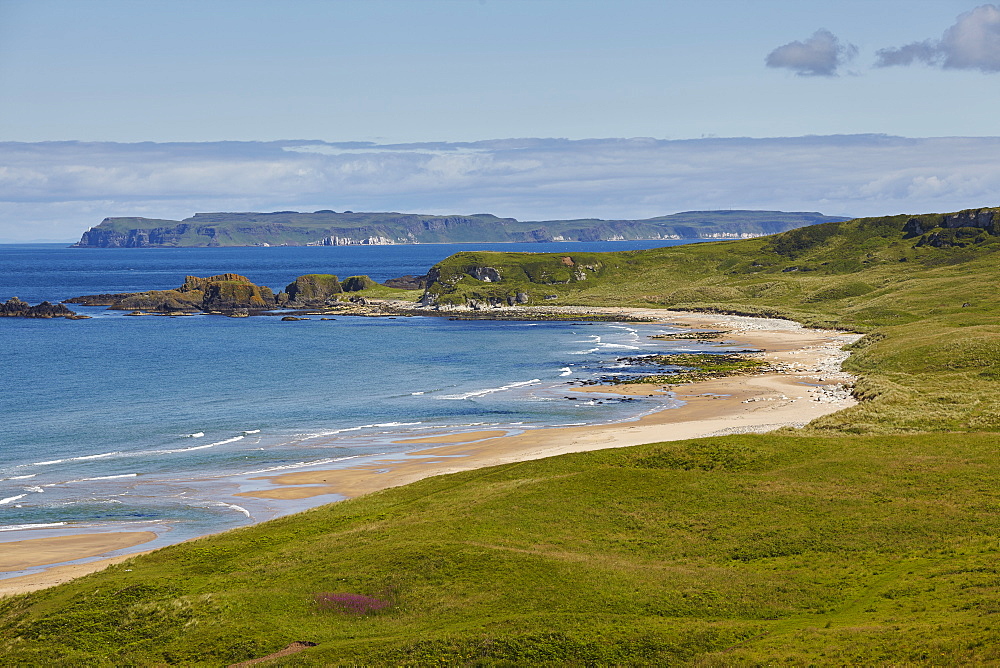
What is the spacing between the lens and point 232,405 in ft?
314

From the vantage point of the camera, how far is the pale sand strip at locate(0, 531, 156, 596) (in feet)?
139

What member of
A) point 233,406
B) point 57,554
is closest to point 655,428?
point 233,406

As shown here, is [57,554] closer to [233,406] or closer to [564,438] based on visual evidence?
[564,438]

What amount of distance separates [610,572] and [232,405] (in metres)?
68.9

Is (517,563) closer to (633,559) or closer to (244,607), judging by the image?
(633,559)

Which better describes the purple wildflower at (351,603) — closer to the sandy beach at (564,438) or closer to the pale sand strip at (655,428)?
the sandy beach at (564,438)

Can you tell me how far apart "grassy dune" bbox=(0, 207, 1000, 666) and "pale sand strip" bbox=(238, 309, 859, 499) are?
438 inches

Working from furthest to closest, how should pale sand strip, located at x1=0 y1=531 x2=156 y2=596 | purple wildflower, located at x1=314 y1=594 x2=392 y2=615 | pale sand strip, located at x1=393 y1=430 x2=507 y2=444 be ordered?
1. pale sand strip, located at x1=393 y1=430 x2=507 y2=444
2. pale sand strip, located at x1=0 y1=531 x2=156 y2=596
3. purple wildflower, located at x1=314 y1=594 x2=392 y2=615

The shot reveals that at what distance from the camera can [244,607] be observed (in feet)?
111

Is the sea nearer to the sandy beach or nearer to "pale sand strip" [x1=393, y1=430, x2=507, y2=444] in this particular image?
"pale sand strip" [x1=393, y1=430, x2=507, y2=444]

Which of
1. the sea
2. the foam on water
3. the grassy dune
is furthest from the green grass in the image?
the foam on water

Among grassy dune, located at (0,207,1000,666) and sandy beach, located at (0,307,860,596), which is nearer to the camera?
grassy dune, located at (0,207,1000,666)

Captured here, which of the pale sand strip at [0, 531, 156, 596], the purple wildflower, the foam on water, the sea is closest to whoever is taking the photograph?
the purple wildflower

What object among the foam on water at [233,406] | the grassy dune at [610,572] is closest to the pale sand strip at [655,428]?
the foam on water at [233,406]
